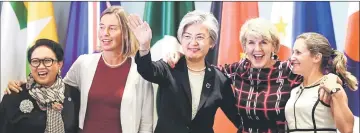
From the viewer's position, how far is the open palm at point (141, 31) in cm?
200

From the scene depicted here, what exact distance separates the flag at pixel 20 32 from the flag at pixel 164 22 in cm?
58

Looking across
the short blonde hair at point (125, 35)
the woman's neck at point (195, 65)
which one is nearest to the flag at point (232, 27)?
the woman's neck at point (195, 65)

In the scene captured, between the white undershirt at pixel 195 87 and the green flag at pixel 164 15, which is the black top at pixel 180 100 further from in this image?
the green flag at pixel 164 15

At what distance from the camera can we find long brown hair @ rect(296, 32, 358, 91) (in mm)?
2035

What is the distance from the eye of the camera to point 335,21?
9.81ft

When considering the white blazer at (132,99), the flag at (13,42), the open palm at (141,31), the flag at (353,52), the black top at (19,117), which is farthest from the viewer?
the flag at (13,42)

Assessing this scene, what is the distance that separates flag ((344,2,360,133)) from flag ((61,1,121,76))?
141 cm

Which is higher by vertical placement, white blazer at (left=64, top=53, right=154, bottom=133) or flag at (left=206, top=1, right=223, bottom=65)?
flag at (left=206, top=1, right=223, bottom=65)

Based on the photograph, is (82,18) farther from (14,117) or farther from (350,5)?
(350,5)

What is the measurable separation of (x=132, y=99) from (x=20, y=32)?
110cm

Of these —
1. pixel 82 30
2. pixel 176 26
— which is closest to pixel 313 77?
pixel 176 26

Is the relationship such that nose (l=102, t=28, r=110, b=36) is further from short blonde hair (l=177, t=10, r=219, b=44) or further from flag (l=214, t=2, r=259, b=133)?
flag (l=214, t=2, r=259, b=133)

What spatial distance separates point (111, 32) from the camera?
2.22 m

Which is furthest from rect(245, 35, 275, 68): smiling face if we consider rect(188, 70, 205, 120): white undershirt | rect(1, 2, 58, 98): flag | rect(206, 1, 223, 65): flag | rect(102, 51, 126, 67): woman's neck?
rect(1, 2, 58, 98): flag
